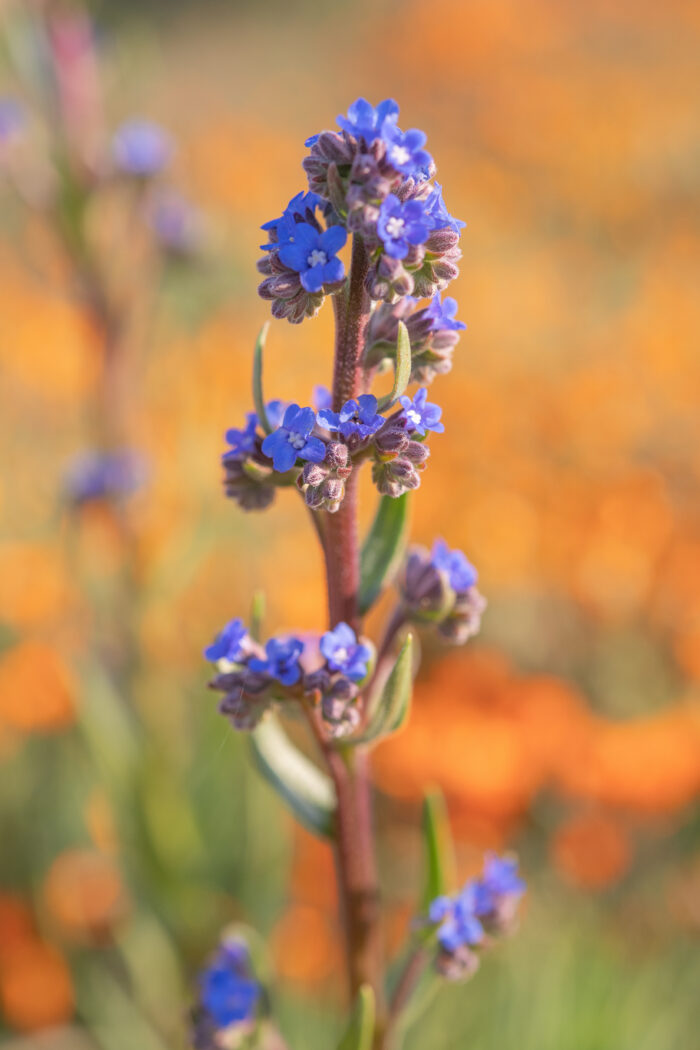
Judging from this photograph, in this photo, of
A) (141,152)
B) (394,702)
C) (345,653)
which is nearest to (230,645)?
(345,653)

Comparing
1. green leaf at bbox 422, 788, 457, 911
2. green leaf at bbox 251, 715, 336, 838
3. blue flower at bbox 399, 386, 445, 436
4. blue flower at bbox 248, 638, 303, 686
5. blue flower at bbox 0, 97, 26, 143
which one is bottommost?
green leaf at bbox 422, 788, 457, 911

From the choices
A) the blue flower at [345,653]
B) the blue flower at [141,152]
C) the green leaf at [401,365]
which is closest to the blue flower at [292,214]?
the green leaf at [401,365]

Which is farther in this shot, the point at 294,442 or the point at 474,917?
the point at 474,917

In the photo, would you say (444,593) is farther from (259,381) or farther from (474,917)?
(474,917)

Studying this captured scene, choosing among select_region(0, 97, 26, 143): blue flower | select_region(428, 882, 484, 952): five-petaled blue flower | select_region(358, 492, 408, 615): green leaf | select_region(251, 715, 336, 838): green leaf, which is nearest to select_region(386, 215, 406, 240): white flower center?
select_region(358, 492, 408, 615): green leaf

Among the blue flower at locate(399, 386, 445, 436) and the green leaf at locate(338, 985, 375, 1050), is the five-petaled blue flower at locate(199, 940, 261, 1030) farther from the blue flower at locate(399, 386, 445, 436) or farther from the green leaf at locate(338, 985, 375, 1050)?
the blue flower at locate(399, 386, 445, 436)

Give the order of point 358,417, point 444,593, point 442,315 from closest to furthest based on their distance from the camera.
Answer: point 358,417
point 442,315
point 444,593
